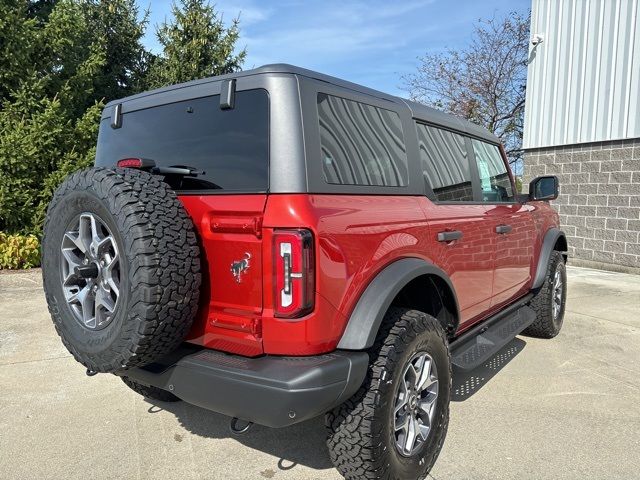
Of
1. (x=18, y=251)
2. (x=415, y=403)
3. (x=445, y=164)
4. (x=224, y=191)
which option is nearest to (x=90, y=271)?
(x=224, y=191)

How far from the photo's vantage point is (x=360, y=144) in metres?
2.41

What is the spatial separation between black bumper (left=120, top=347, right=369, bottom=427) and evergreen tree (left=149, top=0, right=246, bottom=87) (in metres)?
11.3

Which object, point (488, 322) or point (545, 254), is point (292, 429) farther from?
point (545, 254)

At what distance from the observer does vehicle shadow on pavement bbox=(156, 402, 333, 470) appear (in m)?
2.64

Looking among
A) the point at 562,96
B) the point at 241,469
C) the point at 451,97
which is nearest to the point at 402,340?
the point at 241,469

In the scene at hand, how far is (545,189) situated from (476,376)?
5.60 feet

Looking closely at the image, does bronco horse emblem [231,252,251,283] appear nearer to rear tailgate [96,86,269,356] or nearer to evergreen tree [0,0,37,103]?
rear tailgate [96,86,269,356]

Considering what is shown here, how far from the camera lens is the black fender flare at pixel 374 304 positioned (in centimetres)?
209

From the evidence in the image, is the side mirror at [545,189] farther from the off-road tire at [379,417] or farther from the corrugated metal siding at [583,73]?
the corrugated metal siding at [583,73]

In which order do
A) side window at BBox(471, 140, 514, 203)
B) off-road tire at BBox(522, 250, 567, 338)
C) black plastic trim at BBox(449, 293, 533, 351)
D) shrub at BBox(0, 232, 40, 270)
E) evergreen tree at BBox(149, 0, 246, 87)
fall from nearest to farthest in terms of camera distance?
1. black plastic trim at BBox(449, 293, 533, 351)
2. side window at BBox(471, 140, 514, 203)
3. off-road tire at BBox(522, 250, 567, 338)
4. shrub at BBox(0, 232, 40, 270)
5. evergreen tree at BBox(149, 0, 246, 87)

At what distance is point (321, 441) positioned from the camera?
2.83m

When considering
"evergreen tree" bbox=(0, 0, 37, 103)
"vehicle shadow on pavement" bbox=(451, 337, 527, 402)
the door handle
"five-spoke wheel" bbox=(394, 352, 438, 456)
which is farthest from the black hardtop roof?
"evergreen tree" bbox=(0, 0, 37, 103)

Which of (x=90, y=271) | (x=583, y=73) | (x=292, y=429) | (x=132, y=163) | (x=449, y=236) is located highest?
(x=583, y=73)

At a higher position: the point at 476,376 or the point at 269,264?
the point at 269,264
